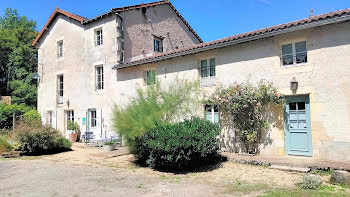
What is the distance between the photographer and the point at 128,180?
6207mm

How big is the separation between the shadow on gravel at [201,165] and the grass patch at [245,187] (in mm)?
1652

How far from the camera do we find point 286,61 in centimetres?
796

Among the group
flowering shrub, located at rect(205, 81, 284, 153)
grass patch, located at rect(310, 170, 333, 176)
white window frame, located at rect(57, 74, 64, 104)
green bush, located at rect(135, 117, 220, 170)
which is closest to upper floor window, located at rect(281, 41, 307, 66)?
flowering shrub, located at rect(205, 81, 284, 153)

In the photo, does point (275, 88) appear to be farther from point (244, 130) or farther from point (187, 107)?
point (187, 107)

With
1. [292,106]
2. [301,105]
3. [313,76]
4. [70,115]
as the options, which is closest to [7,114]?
[70,115]

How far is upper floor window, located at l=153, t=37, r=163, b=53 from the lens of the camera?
1534 centimetres

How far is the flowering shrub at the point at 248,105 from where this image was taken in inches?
315

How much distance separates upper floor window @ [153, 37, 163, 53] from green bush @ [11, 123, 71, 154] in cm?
765

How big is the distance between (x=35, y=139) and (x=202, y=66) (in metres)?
7.72

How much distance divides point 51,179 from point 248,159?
568cm

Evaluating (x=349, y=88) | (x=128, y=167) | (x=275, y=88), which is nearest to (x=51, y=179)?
(x=128, y=167)

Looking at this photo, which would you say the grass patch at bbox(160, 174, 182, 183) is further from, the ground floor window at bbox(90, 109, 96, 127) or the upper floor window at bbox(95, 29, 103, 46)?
the upper floor window at bbox(95, 29, 103, 46)

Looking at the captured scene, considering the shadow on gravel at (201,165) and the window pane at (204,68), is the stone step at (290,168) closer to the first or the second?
the shadow on gravel at (201,165)

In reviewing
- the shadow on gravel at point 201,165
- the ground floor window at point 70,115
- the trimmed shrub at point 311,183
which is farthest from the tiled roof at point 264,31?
the ground floor window at point 70,115
